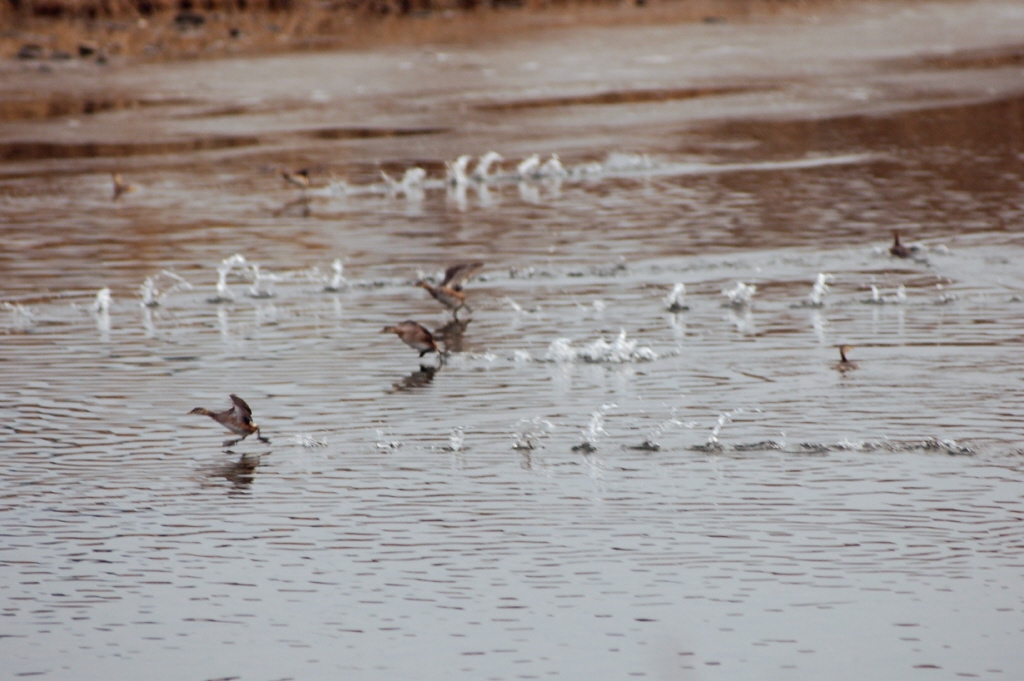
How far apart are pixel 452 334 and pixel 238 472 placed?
394 cm

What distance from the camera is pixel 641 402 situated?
10.4m

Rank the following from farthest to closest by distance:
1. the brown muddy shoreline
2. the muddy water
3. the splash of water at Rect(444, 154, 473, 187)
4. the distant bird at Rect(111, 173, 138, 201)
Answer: the brown muddy shoreline → the splash of water at Rect(444, 154, 473, 187) → the distant bird at Rect(111, 173, 138, 201) → the muddy water

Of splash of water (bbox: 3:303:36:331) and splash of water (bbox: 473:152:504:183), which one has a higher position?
splash of water (bbox: 473:152:504:183)

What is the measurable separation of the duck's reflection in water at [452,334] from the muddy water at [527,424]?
0.16 ft

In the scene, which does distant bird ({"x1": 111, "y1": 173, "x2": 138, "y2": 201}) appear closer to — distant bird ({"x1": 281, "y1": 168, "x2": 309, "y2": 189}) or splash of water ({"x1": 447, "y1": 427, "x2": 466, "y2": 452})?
distant bird ({"x1": 281, "y1": 168, "x2": 309, "y2": 189})

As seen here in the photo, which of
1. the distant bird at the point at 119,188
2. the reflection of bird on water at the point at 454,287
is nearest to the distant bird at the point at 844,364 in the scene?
the reflection of bird on water at the point at 454,287

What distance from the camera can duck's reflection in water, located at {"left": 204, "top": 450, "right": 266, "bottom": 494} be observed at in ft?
29.4

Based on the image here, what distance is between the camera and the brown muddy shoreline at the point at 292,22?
39625mm

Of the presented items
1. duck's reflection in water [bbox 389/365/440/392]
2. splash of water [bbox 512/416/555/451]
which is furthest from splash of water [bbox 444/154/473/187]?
splash of water [bbox 512/416/555/451]

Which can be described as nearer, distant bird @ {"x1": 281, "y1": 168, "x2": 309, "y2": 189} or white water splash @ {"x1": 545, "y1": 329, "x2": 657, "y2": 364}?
white water splash @ {"x1": 545, "y1": 329, "x2": 657, "y2": 364}

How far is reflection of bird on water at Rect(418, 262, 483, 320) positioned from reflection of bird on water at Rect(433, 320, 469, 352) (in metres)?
0.15

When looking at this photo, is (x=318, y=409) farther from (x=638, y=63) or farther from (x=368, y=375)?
(x=638, y=63)

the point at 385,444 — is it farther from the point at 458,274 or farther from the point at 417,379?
the point at 458,274

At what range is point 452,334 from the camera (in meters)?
12.9
